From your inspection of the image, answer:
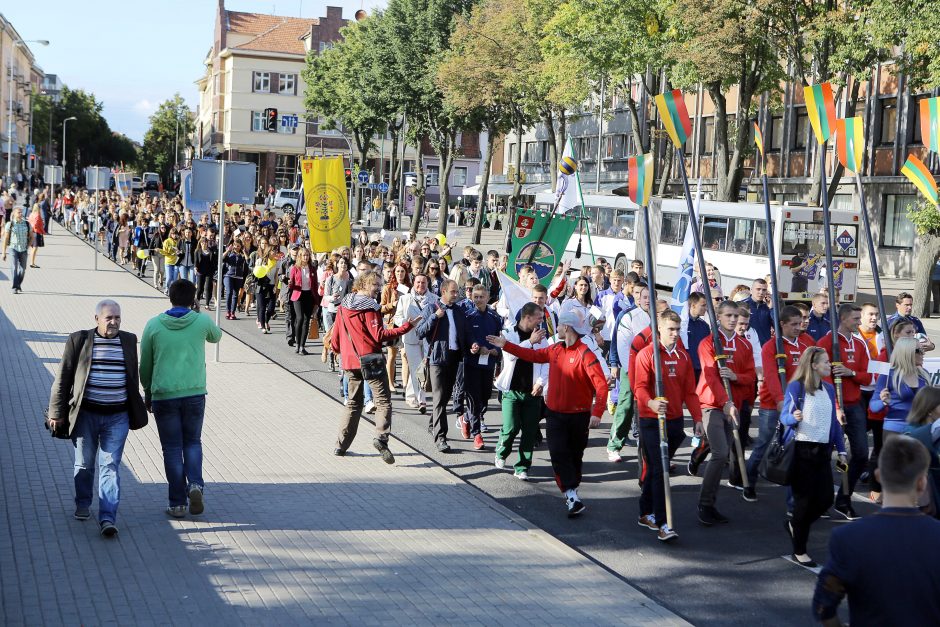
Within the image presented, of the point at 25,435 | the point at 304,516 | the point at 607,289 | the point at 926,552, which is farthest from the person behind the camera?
the point at 607,289

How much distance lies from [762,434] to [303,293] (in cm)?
962

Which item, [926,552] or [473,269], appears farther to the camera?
[473,269]

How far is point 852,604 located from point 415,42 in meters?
47.8

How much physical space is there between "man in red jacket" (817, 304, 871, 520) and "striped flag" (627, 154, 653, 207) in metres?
1.95

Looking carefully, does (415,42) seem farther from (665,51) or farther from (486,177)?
(665,51)

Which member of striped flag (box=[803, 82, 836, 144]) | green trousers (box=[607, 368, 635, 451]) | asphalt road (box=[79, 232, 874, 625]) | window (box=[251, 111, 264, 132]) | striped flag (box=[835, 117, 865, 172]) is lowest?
asphalt road (box=[79, 232, 874, 625])

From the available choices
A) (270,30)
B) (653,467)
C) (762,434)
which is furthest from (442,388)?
(270,30)

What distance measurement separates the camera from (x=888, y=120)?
40.7m

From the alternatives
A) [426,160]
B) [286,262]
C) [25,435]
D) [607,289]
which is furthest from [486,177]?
[426,160]

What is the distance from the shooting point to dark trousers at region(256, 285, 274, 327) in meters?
20.8

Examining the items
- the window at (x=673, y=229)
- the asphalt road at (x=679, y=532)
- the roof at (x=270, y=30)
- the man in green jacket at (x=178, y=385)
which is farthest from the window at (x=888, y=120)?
the roof at (x=270, y=30)

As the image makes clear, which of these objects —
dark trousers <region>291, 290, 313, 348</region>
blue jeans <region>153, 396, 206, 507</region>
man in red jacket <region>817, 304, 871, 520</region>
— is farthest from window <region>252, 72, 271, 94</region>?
blue jeans <region>153, 396, 206, 507</region>

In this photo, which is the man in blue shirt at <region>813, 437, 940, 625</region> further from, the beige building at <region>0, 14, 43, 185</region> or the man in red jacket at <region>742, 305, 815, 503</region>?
the beige building at <region>0, 14, 43, 185</region>

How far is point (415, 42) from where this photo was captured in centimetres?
5000
